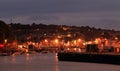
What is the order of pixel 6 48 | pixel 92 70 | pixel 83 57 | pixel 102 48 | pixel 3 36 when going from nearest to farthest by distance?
pixel 92 70 → pixel 83 57 → pixel 102 48 → pixel 3 36 → pixel 6 48

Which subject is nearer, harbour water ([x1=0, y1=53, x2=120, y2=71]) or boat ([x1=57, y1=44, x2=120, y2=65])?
harbour water ([x1=0, y1=53, x2=120, y2=71])

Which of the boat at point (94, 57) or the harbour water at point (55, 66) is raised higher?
the boat at point (94, 57)

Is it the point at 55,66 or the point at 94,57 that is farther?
the point at 94,57

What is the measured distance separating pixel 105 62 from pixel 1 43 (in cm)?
7226

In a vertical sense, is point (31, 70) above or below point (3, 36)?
below

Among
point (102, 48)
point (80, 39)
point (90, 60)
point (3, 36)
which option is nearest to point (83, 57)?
point (90, 60)

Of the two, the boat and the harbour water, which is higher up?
the boat

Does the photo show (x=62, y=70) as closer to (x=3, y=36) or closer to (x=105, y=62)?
(x=105, y=62)

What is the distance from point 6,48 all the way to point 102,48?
56.6 m

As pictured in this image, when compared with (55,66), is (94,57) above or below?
above

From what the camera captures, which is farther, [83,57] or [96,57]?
[83,57]

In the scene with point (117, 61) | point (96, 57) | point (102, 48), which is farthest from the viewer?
→ point (102, 48)

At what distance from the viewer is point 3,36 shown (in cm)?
16238

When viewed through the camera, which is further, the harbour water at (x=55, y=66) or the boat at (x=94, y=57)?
the boat at (x=94, y=57)
